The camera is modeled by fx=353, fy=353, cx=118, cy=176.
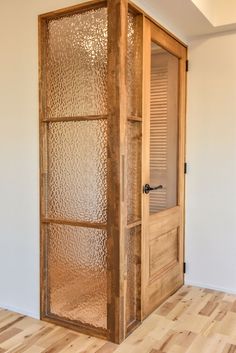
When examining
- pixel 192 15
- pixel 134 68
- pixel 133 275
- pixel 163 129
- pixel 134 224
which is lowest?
pixel 133 275

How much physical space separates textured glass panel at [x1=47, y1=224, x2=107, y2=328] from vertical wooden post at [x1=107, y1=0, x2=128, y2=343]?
11cm

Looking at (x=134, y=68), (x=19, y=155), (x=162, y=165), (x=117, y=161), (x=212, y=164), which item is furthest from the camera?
(x=212, y=164)

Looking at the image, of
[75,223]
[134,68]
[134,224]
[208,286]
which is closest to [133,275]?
[134,224]

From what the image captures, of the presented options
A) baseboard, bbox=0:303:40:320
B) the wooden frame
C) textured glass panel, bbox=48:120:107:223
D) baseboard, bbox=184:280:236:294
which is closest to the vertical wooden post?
the wooden frame

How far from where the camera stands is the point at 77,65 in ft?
8.18

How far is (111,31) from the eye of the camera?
2.30 metres

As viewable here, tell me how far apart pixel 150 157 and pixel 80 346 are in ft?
4.75

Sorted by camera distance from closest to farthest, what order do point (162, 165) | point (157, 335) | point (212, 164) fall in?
point (157, 335), point (162, 165), point (212, 164)

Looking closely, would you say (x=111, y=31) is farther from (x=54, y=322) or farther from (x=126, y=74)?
(x=54, y=322)

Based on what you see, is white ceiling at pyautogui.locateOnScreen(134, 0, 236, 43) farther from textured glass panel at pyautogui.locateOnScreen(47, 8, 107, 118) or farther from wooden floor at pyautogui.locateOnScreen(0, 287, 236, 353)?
wooden floor at pyautogui.locateOnScreen(0, 287, 236, 353)

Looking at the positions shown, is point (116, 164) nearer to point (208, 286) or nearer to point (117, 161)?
point (117, 161)

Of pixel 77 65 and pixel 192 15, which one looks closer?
pixel 77 65

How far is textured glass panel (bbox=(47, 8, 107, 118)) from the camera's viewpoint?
2.41 meters

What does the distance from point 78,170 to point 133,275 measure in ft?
2.91
